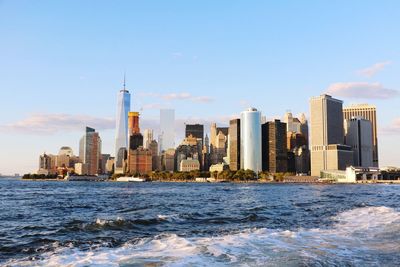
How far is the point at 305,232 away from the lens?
96.7ft

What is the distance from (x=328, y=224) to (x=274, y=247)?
13.6m

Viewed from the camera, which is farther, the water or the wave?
the water

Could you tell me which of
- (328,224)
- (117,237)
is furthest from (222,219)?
(117,237)

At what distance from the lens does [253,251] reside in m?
21.9

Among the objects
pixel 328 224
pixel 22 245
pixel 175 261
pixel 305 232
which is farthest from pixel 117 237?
pixel 328 224

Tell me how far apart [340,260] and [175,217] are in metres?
22.2

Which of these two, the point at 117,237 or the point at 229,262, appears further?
the point at 117,237

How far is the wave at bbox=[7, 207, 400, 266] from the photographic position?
1923 centimetres

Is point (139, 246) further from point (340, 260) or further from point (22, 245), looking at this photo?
point (340, 260)

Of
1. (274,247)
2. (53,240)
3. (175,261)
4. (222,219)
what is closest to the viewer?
(175,261)

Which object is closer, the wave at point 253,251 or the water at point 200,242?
the wave at point 253,251

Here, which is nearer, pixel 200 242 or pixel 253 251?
pixel 253 251

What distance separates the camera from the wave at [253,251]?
63.1ft

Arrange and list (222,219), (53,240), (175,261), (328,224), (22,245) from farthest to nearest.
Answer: (222,219)
(328,224)
(53,240)
(22,245)
(175,261)
